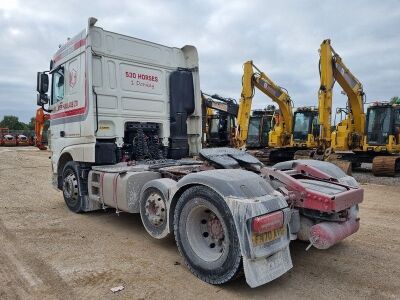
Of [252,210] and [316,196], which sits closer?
[252,210]

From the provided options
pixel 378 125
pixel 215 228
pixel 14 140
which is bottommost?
pixel 215 228

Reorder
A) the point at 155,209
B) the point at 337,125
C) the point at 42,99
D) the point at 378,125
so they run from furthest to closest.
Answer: the point at 337,125, the point at 378,125, the point at 42,99, the point at 155,209

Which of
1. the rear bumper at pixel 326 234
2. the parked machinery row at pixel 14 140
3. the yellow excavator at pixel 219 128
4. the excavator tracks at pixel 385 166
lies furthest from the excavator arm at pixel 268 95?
the parked machinery row at pixel 14 140

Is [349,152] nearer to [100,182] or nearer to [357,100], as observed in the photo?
[357,100]

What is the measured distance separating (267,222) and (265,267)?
1.40ft

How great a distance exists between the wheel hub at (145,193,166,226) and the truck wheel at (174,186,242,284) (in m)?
0.41

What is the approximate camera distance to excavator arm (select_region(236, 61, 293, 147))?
16.8 metres

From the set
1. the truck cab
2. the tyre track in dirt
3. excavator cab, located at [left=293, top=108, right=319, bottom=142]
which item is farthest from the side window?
excavator cab, located at [left=293, top=108, right=319, bottom=142]

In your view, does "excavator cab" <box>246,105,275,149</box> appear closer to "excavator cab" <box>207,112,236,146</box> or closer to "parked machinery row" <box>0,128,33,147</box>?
"excavator cab" <box>207,112,236,146</box>

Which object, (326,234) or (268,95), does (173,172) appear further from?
(268,95)

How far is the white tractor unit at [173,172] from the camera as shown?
11.2 ft

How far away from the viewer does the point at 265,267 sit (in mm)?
3303

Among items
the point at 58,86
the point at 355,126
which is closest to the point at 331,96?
the point at 355,126

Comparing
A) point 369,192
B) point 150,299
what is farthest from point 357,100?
point 150,299
